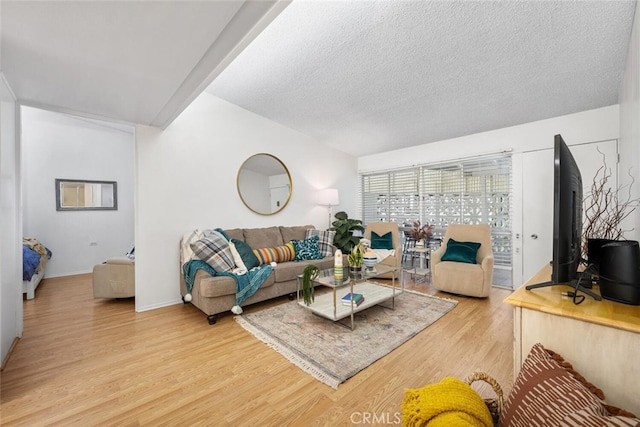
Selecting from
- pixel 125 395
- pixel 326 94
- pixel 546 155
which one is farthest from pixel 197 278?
pixel 546 155

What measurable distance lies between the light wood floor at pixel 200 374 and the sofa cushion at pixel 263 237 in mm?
1167

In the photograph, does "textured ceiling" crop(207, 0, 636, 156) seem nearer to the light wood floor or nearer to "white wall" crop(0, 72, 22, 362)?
"white wall" crop(0, 72, 22, 362)

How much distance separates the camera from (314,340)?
232 centimetres

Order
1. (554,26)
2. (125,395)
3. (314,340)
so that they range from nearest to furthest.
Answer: (125,395) < (554,26) < (314,340)

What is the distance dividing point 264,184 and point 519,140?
3875mm

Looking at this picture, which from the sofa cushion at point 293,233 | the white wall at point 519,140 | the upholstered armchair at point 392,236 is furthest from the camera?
the upholstered armchair at point 392,236

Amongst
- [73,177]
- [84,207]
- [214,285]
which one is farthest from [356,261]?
[73,177]

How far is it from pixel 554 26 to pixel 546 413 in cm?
284

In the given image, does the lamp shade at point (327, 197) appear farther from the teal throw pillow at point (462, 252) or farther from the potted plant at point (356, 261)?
the teal throw pillow at point (462, 252)

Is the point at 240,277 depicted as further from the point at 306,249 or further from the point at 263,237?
the point at 306,249

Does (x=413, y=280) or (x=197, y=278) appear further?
(x=413, y=280)

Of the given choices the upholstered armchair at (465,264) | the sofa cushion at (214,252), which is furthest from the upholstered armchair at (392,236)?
the sofa cushion at (214,252)

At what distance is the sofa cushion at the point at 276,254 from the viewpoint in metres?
3.61

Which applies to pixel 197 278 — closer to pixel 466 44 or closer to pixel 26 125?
pixel 466 44
